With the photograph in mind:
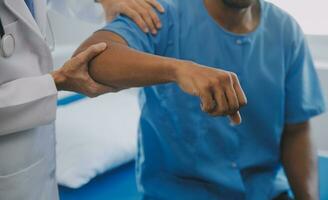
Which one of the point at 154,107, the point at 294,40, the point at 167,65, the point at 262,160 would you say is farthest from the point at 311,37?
the point at 167,65

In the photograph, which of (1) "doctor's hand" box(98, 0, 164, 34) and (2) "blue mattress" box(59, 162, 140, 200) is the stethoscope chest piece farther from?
(2) "blue mattress" box(59, 162, 140, 200)

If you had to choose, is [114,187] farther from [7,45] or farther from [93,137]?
[7,45]

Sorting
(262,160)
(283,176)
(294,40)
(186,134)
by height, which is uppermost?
(294,40)

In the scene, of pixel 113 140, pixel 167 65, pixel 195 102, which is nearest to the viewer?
pixel 167 65

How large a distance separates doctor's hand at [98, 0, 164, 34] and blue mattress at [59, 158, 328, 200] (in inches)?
25.3

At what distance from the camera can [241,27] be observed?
125cm

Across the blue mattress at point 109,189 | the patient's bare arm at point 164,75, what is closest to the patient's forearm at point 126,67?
the patient's bare arm at point 164,75

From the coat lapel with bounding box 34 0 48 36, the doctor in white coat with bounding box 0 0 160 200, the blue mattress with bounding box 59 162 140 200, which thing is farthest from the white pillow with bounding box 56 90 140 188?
the coat lapel with bounding box 34 0 48 36

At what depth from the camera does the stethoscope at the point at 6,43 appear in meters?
0.94

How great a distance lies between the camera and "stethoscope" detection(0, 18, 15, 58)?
942 millimetres

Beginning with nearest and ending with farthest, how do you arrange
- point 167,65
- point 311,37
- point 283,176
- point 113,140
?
point 167,65 → point 283,176 → point 113,140 → point 311,37

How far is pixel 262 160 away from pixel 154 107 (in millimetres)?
337

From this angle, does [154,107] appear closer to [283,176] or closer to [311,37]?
[283,176]

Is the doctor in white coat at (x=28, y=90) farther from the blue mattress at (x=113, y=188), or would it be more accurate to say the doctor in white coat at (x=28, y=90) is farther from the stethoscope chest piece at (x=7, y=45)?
the blue mattress at (x=113, y=188)
